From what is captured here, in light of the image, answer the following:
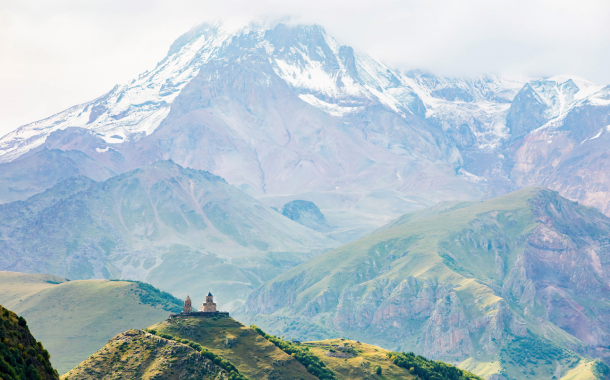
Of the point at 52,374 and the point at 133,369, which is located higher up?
the point at 52,374

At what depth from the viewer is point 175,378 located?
194m

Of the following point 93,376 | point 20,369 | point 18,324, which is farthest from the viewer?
point 93,376

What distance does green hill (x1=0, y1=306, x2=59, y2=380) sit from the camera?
102 m

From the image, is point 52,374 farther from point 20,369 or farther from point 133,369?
point 133,369

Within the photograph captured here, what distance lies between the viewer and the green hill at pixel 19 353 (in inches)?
4035

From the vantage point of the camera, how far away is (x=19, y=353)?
347ft

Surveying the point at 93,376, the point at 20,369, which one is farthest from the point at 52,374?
the point at 93,376

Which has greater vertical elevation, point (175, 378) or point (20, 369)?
point (20, 369)

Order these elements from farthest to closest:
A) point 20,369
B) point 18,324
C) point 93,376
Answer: point 93,376 → point 18,324 → point 20,369

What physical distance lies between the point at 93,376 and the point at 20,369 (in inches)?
3642

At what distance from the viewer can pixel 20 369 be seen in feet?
340

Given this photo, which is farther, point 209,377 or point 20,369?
point 209,377

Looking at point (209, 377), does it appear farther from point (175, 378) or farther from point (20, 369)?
point (20, 369)

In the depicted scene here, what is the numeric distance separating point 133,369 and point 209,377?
1792 centimetres
